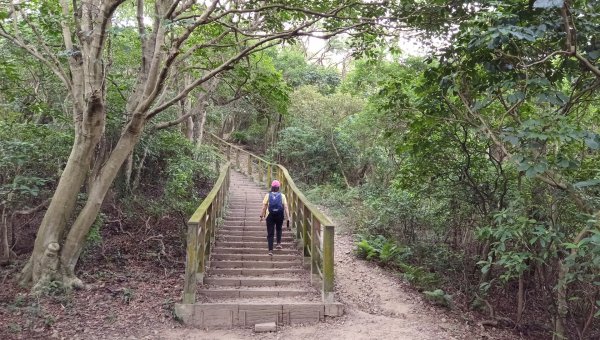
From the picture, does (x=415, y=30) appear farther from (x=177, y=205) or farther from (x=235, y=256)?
(x=177, y=205)

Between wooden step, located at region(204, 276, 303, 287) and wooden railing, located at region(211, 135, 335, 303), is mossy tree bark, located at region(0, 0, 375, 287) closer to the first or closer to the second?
wooden step, located at region(204, 276, 303, 287)

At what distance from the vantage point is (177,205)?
9.78 m

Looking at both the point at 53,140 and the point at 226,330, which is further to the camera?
the point at 53,140

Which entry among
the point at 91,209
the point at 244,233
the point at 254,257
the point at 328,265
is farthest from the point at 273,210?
the point at 91,209

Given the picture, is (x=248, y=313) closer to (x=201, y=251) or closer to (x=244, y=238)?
(x=201, y=251)

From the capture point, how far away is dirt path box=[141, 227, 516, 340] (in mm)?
5594

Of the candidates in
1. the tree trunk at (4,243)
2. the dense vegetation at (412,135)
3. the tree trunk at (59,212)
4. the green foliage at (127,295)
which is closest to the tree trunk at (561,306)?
the dense vegetation at (412,135)

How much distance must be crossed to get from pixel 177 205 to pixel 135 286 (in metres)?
3.01

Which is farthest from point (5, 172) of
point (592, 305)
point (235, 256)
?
point (592, 305)

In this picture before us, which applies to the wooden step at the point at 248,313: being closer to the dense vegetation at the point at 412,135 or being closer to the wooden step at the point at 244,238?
the dense vegetation at the point at 412,135

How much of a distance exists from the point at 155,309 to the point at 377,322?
3.19 m

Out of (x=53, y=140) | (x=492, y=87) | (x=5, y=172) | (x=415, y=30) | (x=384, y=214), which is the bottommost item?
(x=384, y=214)

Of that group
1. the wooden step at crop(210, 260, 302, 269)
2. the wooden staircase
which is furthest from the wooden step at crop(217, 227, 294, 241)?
the wooden step at crop(210, 260, 302, 269)

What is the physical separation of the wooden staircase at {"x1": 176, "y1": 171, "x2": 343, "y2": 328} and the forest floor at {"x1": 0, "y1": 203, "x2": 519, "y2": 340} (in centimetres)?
17
